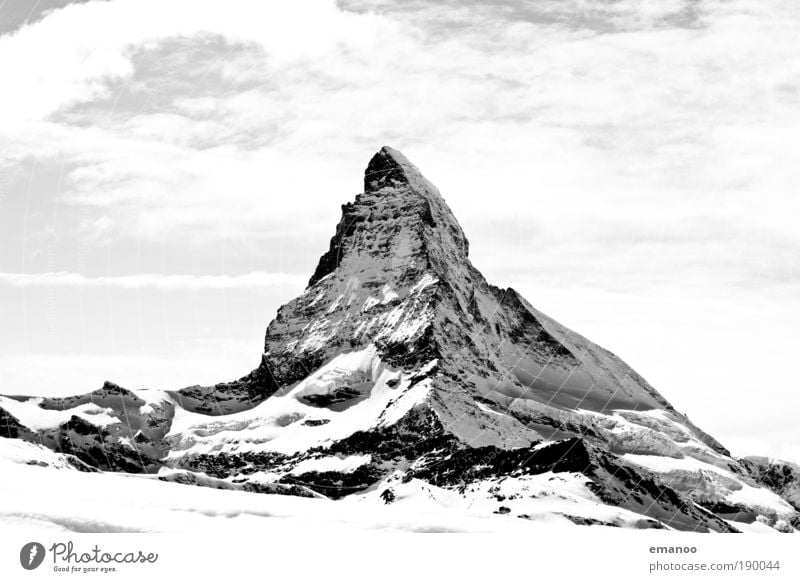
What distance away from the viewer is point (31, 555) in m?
78.4

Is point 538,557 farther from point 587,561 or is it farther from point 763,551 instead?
point 763,551

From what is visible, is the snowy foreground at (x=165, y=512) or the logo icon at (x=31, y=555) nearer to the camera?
the logo icon at (x=31, y=555)

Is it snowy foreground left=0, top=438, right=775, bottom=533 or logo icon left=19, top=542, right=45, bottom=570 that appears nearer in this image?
logo icon left=19, top=542, right=45, bottom=570

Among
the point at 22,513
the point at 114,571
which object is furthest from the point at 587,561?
the point at 22,513

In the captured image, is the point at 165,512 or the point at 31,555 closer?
the point at 31,555

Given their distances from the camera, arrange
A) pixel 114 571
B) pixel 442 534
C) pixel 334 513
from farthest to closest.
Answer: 1. pixel 334 513
2. pixel 442 534
3. pixel 114 571

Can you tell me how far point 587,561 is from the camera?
81625 mm

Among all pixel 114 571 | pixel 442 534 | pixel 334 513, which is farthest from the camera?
pixel 334 513

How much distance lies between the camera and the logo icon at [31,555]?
78125 mm

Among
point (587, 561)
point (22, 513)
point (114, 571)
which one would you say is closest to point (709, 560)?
point (587, 561)

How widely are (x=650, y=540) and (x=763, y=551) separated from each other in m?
7.92

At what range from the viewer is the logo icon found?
78.1 metres

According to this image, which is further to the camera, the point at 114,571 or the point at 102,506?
the point at 102,506

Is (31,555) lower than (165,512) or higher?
higher
